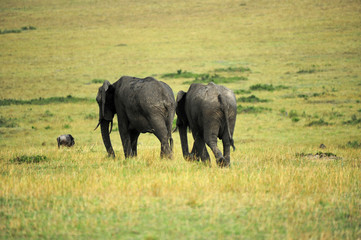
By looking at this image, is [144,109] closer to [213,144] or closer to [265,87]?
[213,144]

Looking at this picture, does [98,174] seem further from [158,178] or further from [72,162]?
[72,162]

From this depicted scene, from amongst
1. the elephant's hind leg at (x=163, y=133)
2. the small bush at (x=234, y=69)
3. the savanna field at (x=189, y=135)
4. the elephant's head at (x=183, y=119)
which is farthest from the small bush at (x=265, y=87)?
the elephant's hind leg at (x=163, y=133)

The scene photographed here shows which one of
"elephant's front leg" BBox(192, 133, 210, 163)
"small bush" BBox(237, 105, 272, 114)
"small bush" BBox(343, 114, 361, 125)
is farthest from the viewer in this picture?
"small bush" BBox(237, 105, 272, 114)

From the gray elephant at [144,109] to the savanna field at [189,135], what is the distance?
1.80ft

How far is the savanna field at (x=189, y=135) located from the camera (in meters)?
6.37

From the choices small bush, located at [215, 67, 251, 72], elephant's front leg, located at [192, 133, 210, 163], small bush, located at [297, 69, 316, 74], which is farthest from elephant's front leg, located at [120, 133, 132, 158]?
small bush, located at [215, 67, 251, 72]

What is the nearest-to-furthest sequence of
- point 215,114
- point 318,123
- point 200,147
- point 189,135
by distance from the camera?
point 215,114
point 200,147
point 189,135
point 318,123

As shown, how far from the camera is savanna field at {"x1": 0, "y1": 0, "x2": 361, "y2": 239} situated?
637cm

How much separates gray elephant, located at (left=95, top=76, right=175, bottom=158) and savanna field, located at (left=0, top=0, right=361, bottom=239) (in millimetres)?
547

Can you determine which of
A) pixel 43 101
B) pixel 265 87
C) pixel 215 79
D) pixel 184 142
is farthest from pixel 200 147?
pixel 215 79

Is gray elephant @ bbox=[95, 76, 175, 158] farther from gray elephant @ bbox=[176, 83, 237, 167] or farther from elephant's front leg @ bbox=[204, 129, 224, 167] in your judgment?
elephant's front leg @ bbox=[204, 129, 224, 167]

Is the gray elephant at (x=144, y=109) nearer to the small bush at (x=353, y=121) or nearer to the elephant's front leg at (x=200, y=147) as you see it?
the elephant's front leg at (x=200, y=147)

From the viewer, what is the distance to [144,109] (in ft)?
36.2

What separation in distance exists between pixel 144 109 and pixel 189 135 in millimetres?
11298
